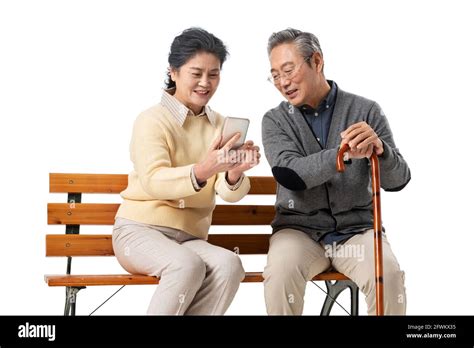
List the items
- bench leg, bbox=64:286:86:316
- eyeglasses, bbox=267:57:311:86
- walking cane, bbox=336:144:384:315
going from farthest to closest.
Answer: eyeglasses, bbox=267:57:311:86 → bench leg, bbox=64:286:86:316 → walking cane, bbox=336:144:384:315

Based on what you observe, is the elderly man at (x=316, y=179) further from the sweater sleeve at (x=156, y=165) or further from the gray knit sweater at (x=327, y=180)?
the sweater sleeve at (x=156, y=165)

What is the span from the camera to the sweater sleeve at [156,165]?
3295mm

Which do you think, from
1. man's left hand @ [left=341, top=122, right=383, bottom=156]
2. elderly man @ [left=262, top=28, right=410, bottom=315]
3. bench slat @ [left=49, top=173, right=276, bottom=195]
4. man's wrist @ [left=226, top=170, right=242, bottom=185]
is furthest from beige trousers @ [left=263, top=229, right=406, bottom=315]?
bench slat @ [left=49, top=173, right=276, bottom=195]

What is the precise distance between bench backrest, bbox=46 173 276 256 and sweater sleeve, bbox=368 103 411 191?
601mm

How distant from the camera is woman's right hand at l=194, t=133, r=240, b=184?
10.6ft

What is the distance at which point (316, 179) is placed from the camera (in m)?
3.34

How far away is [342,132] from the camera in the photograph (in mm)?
3324

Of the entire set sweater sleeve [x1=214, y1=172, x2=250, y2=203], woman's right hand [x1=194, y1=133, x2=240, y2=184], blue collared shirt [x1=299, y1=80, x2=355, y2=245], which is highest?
blue collared shirt [x1=299, y1=80, x2=355, y2=245]

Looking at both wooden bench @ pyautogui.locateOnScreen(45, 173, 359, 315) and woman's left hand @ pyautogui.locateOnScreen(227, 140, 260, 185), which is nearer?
woman's left hand @ pyautogui.locateOnScreen(227, 140, 260, 185)

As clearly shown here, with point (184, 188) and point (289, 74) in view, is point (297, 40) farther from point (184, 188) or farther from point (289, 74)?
point (184, 188)

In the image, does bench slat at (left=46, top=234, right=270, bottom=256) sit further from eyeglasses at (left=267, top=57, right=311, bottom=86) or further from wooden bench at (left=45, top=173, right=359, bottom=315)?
eyeglasses at (left=267, top=57, right=311, bottom=86)
